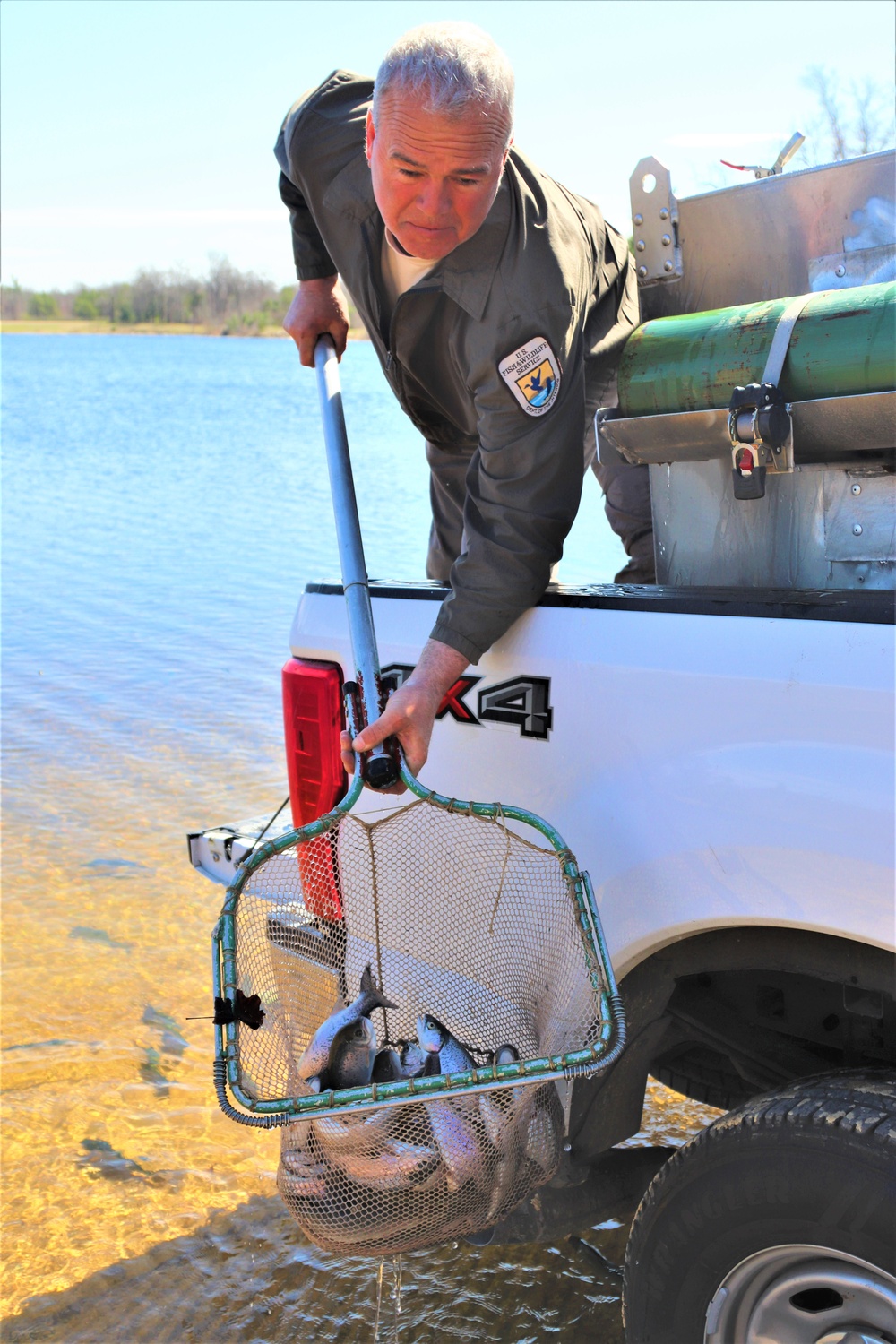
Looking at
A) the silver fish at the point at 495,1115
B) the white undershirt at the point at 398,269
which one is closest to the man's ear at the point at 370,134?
the white undershirt at the point at 398,269

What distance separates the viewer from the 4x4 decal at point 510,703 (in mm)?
2004

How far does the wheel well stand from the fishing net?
9cm

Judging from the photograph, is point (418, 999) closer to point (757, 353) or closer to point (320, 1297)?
point (320, 1297)

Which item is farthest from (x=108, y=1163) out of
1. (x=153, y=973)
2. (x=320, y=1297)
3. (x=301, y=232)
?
(x=301, y=232)

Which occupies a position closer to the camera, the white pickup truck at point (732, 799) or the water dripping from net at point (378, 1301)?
the white pickup truck at point (732, 799)

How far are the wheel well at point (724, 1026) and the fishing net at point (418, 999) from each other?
0.28ft

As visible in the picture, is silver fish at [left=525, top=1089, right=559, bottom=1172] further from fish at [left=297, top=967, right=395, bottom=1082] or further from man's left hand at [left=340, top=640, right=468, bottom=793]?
man's left hand at [left=340, top=640, right=468, bottom=793]

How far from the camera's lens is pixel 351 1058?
207 cm

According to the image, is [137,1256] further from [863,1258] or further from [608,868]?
[863,1258]

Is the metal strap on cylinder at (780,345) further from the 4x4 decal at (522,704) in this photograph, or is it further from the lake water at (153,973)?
the lake water at (153,973)

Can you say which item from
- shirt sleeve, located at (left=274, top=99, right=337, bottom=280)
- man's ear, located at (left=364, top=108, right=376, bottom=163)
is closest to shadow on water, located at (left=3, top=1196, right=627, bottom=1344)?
man's ear, located at (left=364, top=108, right=376, bottom=163)

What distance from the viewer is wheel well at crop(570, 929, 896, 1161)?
1.98 m

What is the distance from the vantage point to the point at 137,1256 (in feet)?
9.44

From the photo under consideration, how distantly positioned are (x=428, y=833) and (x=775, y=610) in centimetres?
83
